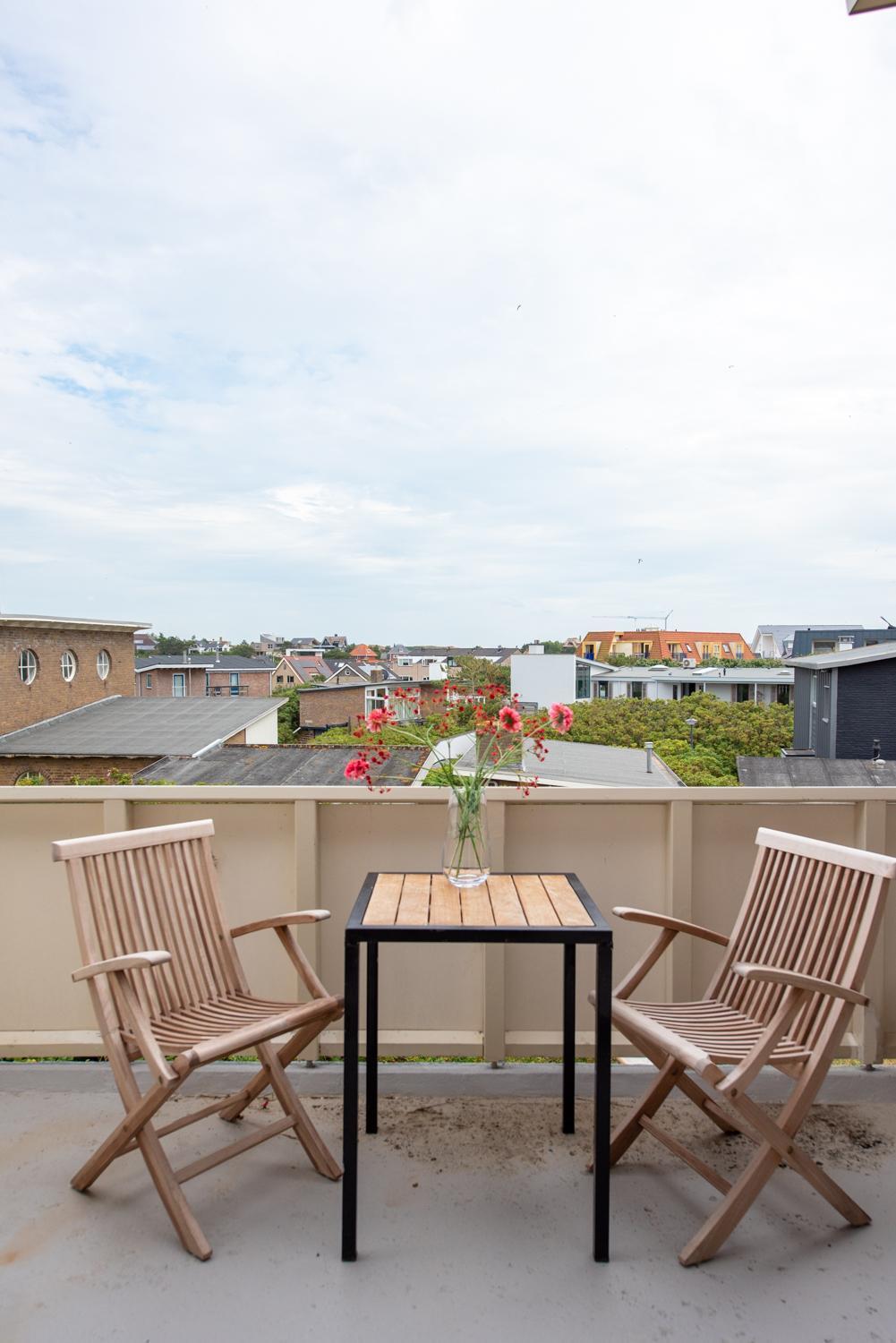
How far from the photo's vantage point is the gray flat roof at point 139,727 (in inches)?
440

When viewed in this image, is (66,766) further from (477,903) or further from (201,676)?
(477,903)

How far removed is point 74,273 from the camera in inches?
350

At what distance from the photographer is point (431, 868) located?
8.80 feet

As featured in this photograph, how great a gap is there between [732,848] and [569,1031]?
0.81 m

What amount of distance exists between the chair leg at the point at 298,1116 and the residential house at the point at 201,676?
9.87 m

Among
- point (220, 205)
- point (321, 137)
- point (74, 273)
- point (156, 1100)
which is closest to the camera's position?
point (156, 1100)

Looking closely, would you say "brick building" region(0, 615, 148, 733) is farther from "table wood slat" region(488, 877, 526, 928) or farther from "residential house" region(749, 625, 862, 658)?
"table wood slat" region(488, 877, 526, 928)

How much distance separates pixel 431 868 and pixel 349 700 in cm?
347

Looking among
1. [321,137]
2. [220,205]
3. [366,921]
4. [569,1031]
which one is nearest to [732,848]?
[569,1031]

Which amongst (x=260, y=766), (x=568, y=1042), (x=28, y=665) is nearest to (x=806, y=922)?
(x=568, y=1042)

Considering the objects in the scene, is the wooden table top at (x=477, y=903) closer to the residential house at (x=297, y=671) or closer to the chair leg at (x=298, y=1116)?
the chair leg at (x=298, y=1116)

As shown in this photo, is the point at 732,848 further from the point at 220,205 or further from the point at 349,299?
the point at 349,299

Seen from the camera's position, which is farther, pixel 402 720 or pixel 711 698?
pixel 711 698

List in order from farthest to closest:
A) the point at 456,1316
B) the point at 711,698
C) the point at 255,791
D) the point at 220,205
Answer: the point at 711,698, the point at 220,205, the point at 255,791, the point at 456,1316
